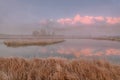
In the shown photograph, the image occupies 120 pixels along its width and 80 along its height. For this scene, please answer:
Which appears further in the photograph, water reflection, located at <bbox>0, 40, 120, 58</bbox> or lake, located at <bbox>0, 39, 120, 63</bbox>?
water reflection, located at <bbox>0, 40, 120, 58</bbox>

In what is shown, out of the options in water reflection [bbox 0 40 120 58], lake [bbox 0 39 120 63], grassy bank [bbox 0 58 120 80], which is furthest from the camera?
water reflection [bbox 0 40 120 58]

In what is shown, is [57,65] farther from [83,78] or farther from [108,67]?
[108,67]

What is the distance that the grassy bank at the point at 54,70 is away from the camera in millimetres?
6406

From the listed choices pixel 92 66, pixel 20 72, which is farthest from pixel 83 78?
pixel 20 72

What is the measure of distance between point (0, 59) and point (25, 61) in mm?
1148

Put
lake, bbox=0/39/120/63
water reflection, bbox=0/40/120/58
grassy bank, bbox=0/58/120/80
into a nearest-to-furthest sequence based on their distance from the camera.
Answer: grassy bank, bbox=0/58/120/80 → lake, bbox=0/39/120/63 → water reflection, bbox=0/40/120/58

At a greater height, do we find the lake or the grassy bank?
the grassy bank

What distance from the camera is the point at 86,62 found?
7.47 metres

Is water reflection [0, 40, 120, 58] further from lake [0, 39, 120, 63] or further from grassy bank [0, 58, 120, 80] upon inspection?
grassy bank [0, 58, 120, 80]

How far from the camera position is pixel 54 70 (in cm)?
661

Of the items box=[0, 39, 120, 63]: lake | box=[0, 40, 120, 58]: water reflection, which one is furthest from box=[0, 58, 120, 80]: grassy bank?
box=[0, 40, 120, 58]: water reflection

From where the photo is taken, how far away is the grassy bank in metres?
6.41

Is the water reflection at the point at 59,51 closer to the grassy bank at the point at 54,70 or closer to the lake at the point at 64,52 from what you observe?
the lake at the point at 64,52

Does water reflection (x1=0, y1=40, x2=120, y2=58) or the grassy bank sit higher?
the grassy bank
